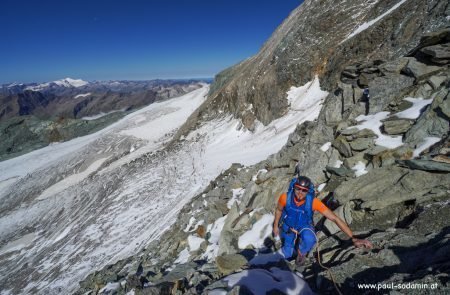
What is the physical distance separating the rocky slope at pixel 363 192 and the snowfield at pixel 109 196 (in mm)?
2606

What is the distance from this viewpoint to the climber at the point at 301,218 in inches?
264

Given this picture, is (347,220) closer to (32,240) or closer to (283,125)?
(283,125)

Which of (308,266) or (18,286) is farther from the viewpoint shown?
(18,286)

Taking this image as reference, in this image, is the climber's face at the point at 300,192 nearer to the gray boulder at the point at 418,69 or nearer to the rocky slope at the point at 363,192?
the rocky slope at the point at 363,192

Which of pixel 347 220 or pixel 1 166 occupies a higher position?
pixel 347 220

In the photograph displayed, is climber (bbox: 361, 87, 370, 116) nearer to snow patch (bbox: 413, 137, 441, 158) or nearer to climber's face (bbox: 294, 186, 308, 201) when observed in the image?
snow patch (bbox: 413, 137, 441, 158)

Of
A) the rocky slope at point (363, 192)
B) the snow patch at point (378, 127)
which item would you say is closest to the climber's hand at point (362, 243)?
the rocky slope at point (363, 192)

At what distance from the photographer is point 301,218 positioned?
7184 millimetres

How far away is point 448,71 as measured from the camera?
34.1 ft

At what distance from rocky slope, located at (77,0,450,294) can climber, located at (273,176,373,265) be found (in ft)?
1.12

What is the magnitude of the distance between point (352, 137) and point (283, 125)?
13.3 metres

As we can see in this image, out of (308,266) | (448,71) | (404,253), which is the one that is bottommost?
(308,266)

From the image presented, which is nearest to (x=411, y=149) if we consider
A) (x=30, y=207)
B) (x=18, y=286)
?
(x=18, y=286)

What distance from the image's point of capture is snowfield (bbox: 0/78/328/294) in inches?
739
